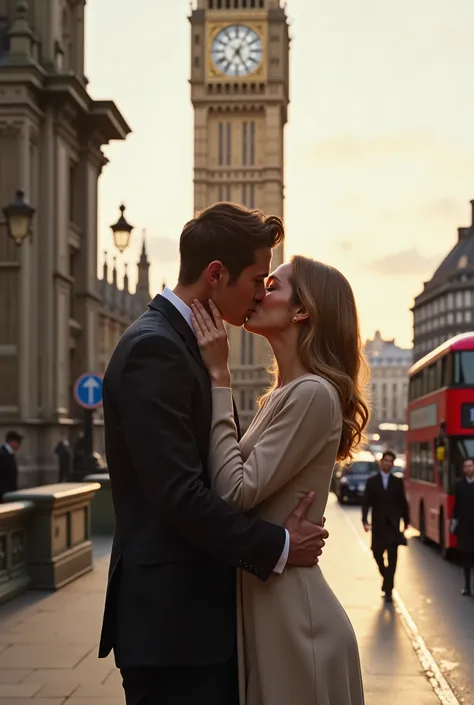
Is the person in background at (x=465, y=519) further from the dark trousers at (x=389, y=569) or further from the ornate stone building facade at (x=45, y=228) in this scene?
the ornate stone building facade at (x=45, y=228)

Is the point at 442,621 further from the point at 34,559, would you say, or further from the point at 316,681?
the point at 316,681

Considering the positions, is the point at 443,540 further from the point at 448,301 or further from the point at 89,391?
the point at 448,301

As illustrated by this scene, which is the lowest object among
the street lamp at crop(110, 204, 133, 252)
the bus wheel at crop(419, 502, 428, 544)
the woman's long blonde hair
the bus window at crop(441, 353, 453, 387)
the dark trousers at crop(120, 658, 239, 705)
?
the bus wheel at crop(419, 502, 428, 544)

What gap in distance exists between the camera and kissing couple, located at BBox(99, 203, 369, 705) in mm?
3303

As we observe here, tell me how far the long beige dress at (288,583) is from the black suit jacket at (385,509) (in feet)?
39.7

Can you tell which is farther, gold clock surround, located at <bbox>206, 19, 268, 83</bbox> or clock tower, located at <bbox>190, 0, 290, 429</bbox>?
clock tower, located at <bbox>190, 0, 290, 429</bbox>

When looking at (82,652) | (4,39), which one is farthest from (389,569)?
(4,39)

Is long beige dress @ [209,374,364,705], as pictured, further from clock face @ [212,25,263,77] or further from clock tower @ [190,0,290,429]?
clock face @ [212,25,263,77]

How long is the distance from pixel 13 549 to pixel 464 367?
9222 mm

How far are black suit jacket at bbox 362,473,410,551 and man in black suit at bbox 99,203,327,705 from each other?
12.2 metres

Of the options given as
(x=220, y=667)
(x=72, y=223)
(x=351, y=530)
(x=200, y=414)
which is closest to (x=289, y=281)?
(x=200, y=414)

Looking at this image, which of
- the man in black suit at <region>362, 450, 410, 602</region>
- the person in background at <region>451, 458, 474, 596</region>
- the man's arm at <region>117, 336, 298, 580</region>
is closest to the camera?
the man's arm at <region>117, 336, 298, 580</region>

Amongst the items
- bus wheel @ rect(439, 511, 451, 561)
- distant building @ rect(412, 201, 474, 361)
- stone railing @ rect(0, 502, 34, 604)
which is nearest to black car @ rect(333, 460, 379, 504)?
bus wheel @ rect(439, 511, 451, 561)

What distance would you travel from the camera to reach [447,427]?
2027 centimetres
